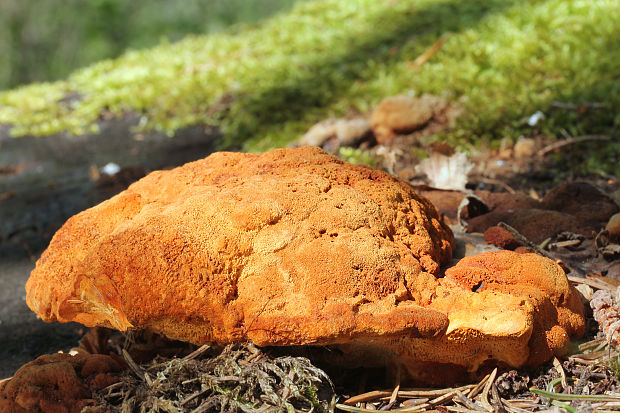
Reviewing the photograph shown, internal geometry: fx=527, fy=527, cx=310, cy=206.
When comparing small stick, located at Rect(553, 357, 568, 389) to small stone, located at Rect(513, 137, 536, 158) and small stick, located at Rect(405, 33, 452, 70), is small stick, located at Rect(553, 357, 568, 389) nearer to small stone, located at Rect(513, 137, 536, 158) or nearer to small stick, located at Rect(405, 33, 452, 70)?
small stone, located at Rect(513, 137, 536, 158)

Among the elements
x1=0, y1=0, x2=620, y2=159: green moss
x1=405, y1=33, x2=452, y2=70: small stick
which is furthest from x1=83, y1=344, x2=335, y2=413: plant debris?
x1=405, y1=33, x2=452, y2=70: small stick

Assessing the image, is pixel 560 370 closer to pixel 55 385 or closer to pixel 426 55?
pixel 55 385


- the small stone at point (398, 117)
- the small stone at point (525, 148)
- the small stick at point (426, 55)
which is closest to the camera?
the small stone at point (525, 148)

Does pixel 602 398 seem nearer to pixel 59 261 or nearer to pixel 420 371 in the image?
pixel 420 371

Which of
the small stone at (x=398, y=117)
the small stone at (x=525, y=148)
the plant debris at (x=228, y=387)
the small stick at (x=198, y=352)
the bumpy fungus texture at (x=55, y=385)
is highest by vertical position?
the bumpy fungus texture at (x=55, y=385)

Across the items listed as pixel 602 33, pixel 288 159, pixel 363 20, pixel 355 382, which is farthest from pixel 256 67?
pixel 355 382

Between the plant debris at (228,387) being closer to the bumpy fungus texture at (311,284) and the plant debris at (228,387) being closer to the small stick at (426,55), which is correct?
the bumpy fungus texture at (311,284)

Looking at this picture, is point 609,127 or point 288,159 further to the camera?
point 609,127

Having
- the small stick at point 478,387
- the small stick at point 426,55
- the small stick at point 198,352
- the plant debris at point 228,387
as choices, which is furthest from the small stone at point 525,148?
the small stick at point 198,352
